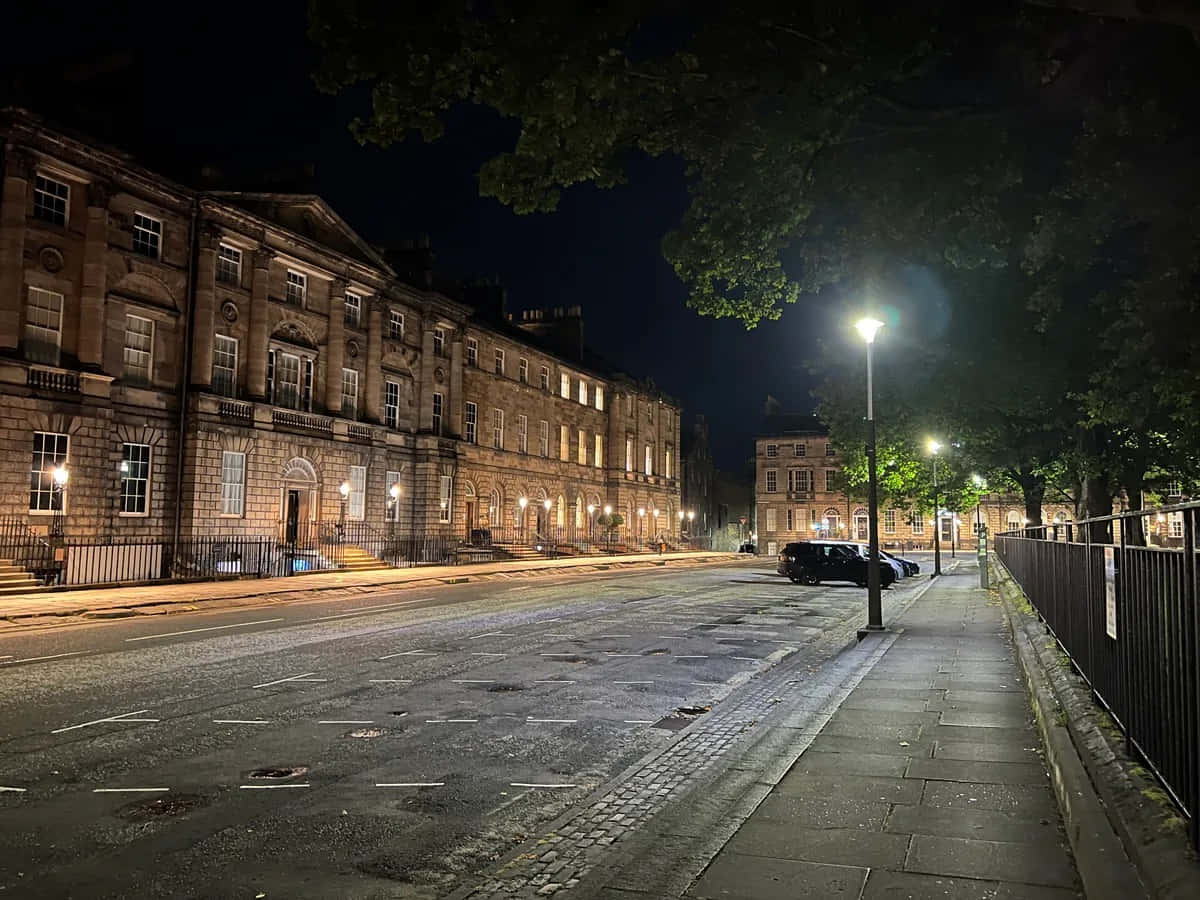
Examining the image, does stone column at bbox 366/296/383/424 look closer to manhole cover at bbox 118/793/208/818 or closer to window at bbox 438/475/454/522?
window at bbox 438/475/454/522

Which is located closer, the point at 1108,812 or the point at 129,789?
the point at 1108,812

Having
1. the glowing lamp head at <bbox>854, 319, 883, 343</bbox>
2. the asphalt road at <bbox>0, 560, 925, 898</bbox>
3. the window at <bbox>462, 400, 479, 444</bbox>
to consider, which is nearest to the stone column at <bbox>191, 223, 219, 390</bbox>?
→ the asphalt road at <bbox>0, 560, 925, 898</bbox>

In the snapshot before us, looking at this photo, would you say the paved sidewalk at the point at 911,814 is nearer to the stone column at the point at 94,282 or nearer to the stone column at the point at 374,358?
the stone column at the point at 94,282

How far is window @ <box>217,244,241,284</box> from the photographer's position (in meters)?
34.6

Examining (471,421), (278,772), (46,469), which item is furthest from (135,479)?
(278,772)

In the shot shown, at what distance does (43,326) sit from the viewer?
28016mm

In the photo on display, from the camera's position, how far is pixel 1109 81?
978 centimetres

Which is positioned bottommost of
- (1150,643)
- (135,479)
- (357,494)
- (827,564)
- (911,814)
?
(911,814)

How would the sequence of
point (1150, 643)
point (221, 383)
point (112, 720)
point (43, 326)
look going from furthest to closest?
point (221, 383)
point (43, 326)
point (112, 720)
point (1150, 643)

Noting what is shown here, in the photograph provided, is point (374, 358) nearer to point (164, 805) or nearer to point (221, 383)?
point (221, 383)

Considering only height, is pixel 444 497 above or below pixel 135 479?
below

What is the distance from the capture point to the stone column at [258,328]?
35.6 m

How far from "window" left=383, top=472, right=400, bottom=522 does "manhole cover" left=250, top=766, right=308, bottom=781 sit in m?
37.1

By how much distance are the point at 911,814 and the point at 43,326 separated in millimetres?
30322
